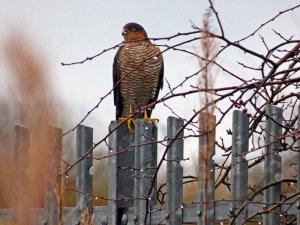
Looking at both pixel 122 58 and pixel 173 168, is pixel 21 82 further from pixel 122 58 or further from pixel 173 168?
pixel 122 58

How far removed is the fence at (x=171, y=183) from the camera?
10.2ft

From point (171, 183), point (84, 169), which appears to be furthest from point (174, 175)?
point (84, 169)

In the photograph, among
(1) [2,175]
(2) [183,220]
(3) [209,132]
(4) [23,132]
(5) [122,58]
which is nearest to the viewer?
(3) [209,132]

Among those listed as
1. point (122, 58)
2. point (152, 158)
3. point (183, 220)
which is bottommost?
point (183, 220)

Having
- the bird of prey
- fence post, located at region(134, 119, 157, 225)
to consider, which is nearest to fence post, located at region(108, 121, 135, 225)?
fence post, located at region(134, 119, 157, 225)

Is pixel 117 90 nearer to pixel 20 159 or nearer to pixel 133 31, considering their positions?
pixel 133 31

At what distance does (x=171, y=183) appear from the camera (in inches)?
133

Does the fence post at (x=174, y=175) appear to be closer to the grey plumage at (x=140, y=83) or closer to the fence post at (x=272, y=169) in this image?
the fence post at (x=272, y=169)

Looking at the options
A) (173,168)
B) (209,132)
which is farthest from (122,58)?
(209,132)

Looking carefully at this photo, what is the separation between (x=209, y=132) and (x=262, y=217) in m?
1.30

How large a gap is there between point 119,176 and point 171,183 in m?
0.40

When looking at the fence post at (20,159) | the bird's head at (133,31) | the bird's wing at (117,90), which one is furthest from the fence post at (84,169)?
the bird's head at (133,31)

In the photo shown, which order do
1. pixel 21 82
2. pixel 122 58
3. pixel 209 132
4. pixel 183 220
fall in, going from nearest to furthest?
pixel 209 132 → pixel 21 82 → pixel 183 220 → pixel 122 58

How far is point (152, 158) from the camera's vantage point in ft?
11.6
